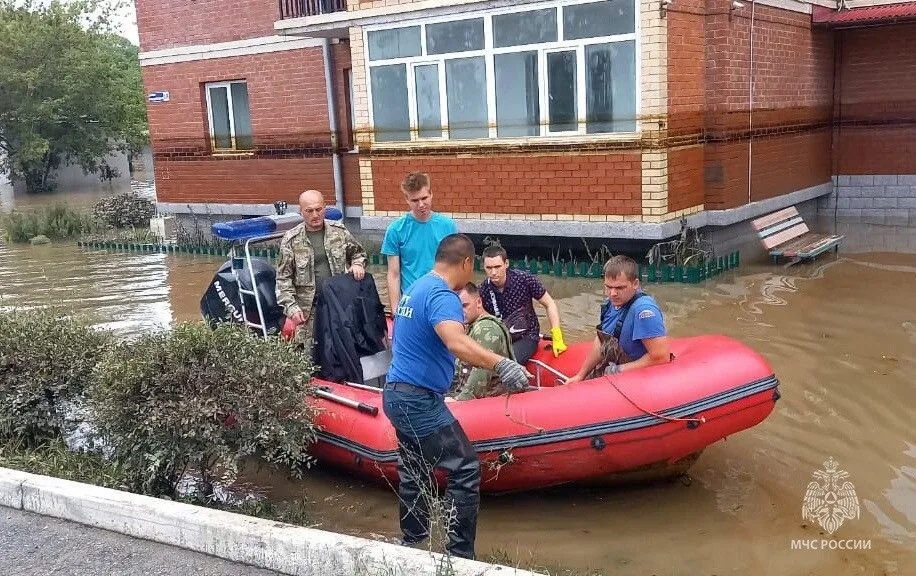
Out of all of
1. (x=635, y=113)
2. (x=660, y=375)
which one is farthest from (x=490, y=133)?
(x=660, y=375)

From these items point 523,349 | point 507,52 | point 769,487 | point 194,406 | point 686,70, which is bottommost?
point 769,487

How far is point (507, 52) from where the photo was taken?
35.5 ft

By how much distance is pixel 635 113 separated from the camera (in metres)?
10.3

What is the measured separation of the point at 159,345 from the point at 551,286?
254 inches

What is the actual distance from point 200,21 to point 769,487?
41.9ft

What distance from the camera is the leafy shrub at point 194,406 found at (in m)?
4.59

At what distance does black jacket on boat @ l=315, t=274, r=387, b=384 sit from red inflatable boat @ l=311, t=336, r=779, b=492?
857 mm

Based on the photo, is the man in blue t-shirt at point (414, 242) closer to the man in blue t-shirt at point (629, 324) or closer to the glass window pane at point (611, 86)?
the man in blue t-shirt at point (629, 324)

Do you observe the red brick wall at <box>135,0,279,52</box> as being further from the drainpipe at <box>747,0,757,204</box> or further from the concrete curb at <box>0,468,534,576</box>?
the concrete curb at <box>0,468,534,576</box>

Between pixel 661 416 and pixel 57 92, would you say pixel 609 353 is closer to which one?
pixel 661 416

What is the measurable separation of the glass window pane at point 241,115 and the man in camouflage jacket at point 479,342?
10664mm

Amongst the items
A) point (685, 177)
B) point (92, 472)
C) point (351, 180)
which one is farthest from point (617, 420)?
point (351, 180)

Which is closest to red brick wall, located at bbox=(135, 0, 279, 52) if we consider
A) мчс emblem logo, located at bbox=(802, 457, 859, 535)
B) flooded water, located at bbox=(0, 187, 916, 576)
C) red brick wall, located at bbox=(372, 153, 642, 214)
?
red brick wall, located at bbox=(372, 153, 642, 214)

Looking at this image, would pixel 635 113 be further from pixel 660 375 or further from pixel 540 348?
pixel 660 375
